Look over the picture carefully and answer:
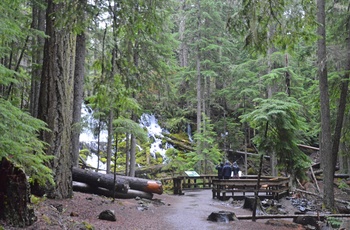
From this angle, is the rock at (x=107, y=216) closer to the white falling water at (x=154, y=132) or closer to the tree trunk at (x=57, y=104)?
the tree trunk at (x=57, y=104)

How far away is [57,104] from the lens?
7.77 meters

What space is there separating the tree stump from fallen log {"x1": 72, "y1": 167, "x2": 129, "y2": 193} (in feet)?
19.3

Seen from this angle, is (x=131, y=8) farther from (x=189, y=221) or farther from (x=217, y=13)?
(x=217, y=13)

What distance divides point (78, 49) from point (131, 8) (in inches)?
248

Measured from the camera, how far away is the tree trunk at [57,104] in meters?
7.69

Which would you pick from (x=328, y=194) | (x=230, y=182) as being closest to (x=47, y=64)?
(x=230, y=182)

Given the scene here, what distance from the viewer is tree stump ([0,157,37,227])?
4.25 meters

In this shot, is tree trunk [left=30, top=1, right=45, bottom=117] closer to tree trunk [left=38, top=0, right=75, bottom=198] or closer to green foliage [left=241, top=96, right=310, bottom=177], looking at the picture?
tree trunk [left=38, top=0, right=75, bottom=198]

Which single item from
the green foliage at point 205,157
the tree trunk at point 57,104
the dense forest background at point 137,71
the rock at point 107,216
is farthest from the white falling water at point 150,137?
the rock at point 107,216

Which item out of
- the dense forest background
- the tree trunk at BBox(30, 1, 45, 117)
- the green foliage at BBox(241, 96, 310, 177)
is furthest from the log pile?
the green foliage at BBox(241, 96, 310, 177)

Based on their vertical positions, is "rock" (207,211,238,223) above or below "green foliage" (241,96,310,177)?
below

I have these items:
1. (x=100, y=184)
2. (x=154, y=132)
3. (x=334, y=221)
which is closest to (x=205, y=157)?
(x=154, y=132)

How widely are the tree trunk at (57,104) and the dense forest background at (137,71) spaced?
0.03 metres

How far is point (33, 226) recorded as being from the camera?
455 cm
